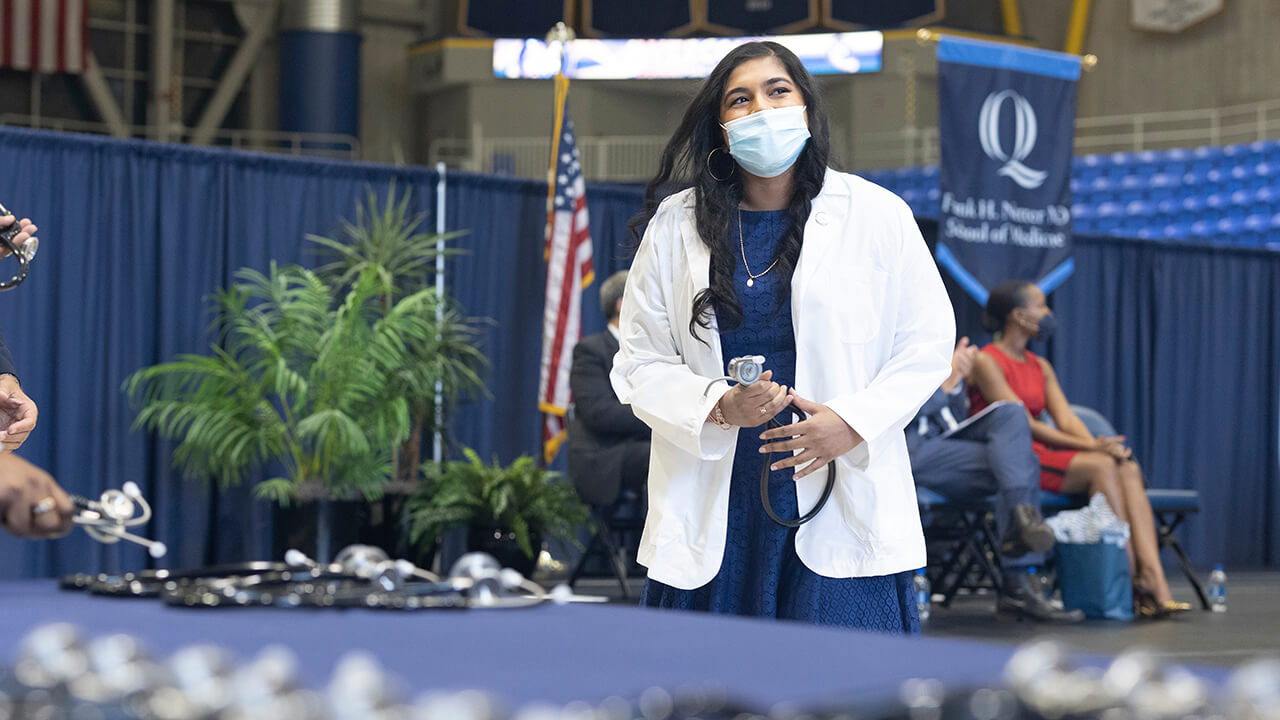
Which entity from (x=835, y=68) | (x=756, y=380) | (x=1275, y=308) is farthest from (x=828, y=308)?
(x=835, y=68)

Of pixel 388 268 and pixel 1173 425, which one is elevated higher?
pixel 388 268

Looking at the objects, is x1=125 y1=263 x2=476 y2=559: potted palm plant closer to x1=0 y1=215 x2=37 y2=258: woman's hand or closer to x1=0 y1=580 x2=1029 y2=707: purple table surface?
x1=0 y1=215 x2=37 y2=258: woman's hand

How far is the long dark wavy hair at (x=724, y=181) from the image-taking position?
198cm

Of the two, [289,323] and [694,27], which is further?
[694,27]

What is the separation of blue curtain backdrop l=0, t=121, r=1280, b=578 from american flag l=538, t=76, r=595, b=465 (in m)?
0.26

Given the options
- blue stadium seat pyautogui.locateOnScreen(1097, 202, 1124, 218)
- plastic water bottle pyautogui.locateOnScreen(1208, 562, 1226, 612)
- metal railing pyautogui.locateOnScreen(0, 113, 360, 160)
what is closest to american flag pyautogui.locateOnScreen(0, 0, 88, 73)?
metal railing pyautogui.locateOnScreen(0, 113, 360, 160)

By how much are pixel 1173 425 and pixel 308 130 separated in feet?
35.0

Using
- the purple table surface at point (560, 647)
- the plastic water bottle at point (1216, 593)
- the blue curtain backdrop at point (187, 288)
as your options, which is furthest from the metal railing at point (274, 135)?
the purple table surface at point (560, 647)

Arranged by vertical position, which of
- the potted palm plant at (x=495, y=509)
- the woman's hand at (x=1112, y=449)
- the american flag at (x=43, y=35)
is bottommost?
the potted palm plant at (x=495, y=509)

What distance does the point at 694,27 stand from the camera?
59.3ft

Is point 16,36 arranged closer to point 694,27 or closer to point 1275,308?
point 694,27

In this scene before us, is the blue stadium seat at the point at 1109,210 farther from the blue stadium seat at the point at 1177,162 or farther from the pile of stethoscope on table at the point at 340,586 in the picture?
the pile of stethoscope on table at the point at 340,586

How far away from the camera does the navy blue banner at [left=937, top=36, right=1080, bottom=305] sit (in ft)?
21.8

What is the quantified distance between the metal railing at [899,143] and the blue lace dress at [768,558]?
11.8m
